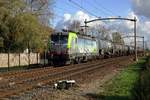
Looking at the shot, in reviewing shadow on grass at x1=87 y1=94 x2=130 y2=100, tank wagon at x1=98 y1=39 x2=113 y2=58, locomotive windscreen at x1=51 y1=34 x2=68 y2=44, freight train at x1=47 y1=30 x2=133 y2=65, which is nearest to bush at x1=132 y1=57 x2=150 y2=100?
shadow on grass at x1=87 y1=94 x2=130 y2=100

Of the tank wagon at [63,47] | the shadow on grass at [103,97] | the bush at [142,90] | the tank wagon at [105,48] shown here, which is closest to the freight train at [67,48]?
the tank wagon at [63,47]

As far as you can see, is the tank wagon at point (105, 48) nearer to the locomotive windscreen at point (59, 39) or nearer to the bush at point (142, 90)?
the locomotive windscreen at point (59, 39)

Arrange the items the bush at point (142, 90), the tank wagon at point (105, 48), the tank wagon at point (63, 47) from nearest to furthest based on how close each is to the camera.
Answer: the bush at point (142, 90)
the tank wagon at point (63, 47)
the tank wagon at point (105, 48)

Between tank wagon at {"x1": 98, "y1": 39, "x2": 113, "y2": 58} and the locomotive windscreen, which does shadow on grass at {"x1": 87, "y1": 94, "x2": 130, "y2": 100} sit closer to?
the locomotive windscreen

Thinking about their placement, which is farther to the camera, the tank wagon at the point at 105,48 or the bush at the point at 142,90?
the tank wagon at the point at 105,48

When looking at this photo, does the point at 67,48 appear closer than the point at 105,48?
Yes

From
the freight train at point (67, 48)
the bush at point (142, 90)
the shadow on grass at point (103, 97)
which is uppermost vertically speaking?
the freight train at point (67, 48)

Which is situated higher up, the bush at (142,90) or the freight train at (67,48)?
the freight train at (67,48)

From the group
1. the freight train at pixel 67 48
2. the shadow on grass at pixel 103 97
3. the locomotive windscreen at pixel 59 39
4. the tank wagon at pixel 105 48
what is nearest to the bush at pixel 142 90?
the shadow on grass at pixel 103 97

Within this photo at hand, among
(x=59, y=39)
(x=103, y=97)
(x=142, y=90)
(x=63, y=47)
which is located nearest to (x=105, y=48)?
(x=59, y=39)

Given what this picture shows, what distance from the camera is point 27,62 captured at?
54.7m

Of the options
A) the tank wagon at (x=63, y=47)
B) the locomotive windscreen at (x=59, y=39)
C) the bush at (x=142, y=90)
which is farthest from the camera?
the locomotive windscreen at (x=59, y=39)

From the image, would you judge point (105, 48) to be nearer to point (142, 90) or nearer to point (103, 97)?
point (103, 97)

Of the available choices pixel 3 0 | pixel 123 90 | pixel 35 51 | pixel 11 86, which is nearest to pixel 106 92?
pixel 123 90
